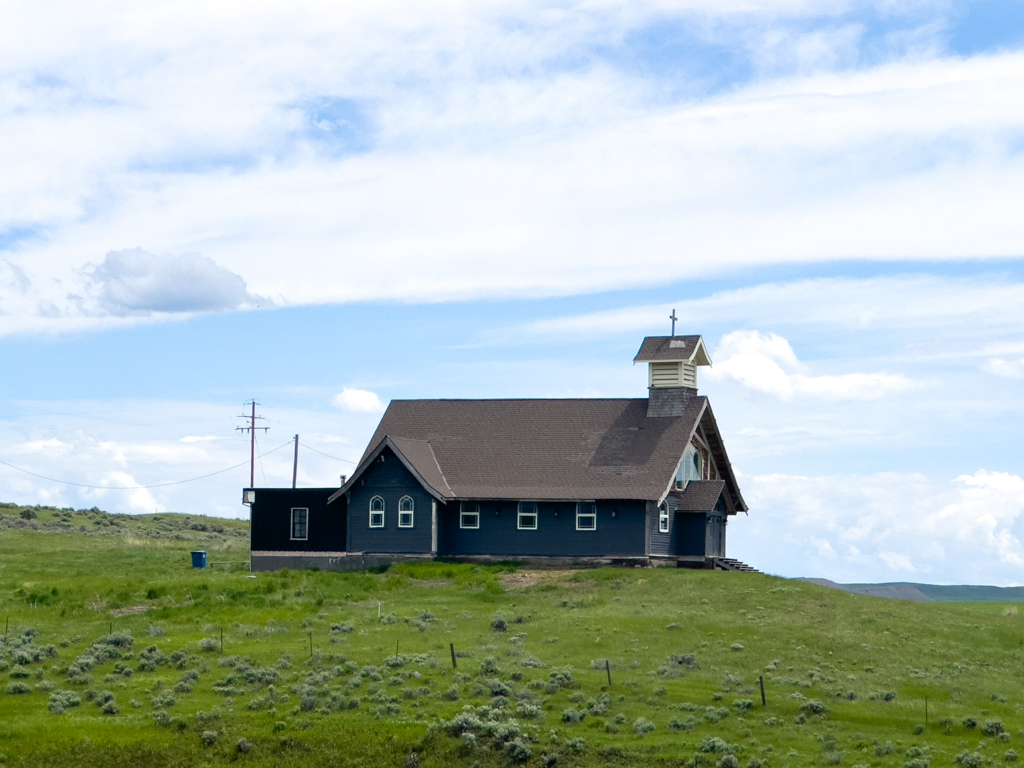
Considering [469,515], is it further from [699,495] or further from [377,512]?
[699,495]

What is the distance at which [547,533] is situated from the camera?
54031 mm

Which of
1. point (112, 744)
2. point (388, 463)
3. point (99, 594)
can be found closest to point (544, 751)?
point (112, 744)

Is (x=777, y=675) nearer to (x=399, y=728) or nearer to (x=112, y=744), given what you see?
(x=399, y=728)

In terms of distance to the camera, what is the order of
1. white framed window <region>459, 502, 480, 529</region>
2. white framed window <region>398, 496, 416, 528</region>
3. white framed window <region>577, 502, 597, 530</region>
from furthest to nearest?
white framed window <region>459, 502, 480, 529</region>
white framed window <region>398, 496, 416, 528</region>
white framed window <region>577, 502, 597, 530</region>

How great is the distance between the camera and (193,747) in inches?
1112

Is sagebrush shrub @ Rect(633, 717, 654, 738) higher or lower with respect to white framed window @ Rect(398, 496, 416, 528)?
lower

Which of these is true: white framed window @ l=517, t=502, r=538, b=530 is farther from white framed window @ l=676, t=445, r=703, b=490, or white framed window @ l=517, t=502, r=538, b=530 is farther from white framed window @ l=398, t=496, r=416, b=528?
white framed window @ l=676, t=445, r=703, b=490

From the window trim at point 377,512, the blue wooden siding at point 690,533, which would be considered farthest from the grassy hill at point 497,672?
the blue wooden siding at point 690,533

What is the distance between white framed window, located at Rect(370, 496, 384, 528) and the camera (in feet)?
179

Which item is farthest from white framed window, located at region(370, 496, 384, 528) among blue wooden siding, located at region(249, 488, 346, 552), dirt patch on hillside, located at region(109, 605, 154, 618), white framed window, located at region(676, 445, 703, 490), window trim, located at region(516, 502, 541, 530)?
dirt patch on hillside, located at region(109, 605, 154, 618)

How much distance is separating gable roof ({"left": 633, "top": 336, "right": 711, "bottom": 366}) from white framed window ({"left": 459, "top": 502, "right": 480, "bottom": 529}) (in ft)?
34.9

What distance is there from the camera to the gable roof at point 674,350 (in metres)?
58.2

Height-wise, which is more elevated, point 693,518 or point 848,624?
point 693,518

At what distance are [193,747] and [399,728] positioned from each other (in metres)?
4.61
